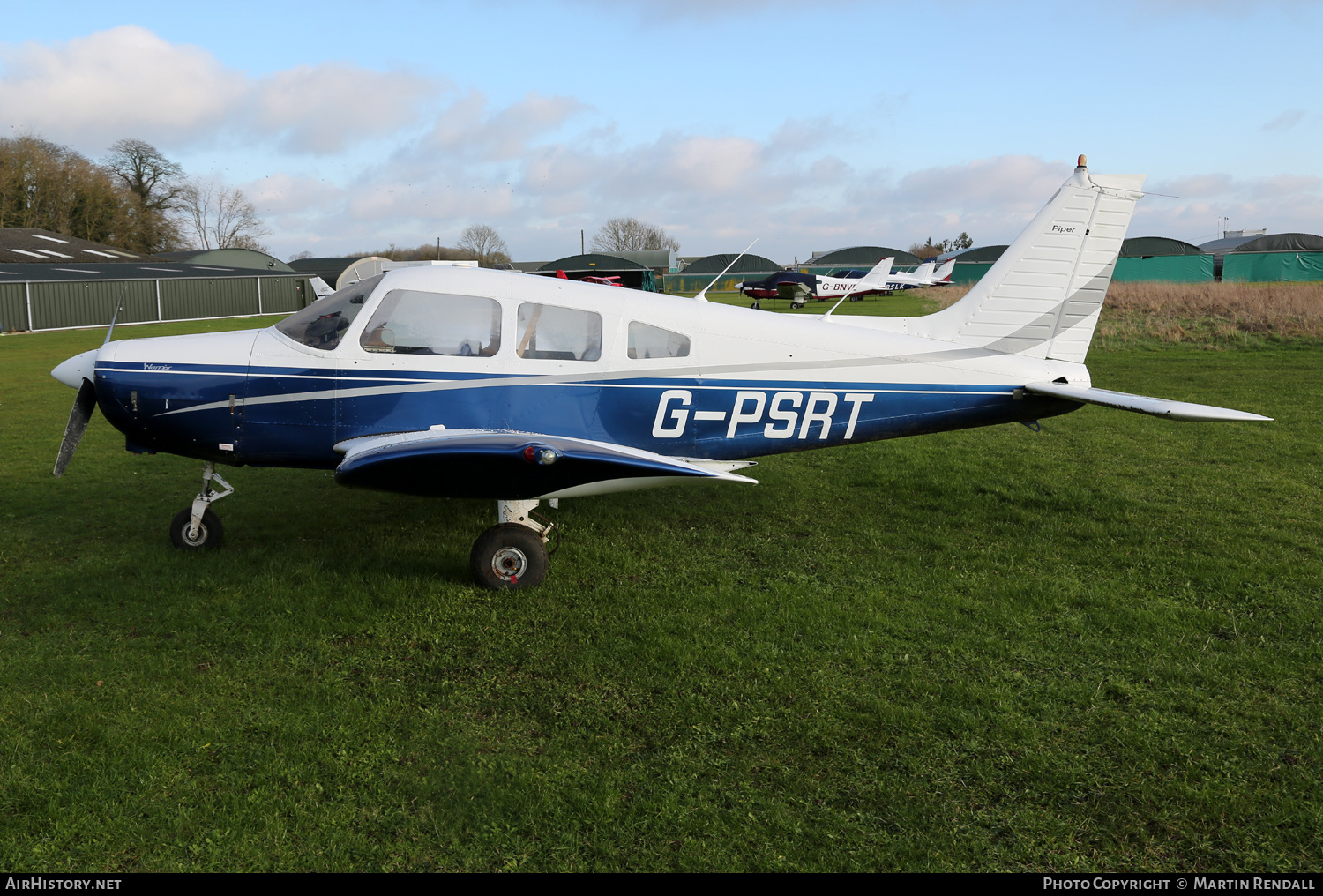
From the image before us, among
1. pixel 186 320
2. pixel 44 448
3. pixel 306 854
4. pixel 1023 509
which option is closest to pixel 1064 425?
pixel 1023 509

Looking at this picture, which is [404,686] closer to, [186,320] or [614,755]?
[614,755]

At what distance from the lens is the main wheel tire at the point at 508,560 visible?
5371 mm

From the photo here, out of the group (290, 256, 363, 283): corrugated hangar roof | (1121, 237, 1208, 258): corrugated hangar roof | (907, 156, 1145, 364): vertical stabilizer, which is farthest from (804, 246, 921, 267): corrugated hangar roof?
(907, 156, 1145, 364): vertical stabilizer

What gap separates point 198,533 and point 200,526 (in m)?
0.06

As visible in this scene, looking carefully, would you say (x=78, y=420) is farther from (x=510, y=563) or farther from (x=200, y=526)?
(x=510, y=563)

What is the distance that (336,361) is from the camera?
5.53 meters

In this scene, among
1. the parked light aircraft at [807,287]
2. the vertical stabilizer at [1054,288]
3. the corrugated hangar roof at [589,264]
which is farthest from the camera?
the corrugated hangar roof at [589,264]

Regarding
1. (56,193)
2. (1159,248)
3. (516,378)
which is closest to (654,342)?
(516,378)

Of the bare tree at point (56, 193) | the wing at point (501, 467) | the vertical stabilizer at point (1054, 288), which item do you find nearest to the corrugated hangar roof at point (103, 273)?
the bare tree at point (56, 193)

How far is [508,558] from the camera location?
542cm

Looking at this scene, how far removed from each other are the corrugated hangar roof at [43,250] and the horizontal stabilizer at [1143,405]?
48.4 m

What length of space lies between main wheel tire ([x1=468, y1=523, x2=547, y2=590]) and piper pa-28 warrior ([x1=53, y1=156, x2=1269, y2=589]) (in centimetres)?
1

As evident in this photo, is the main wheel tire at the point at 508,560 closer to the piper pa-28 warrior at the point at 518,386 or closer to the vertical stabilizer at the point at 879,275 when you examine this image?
the piper pa-28 warrior at the point at 518,386

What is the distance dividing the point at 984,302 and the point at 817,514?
2255mm
